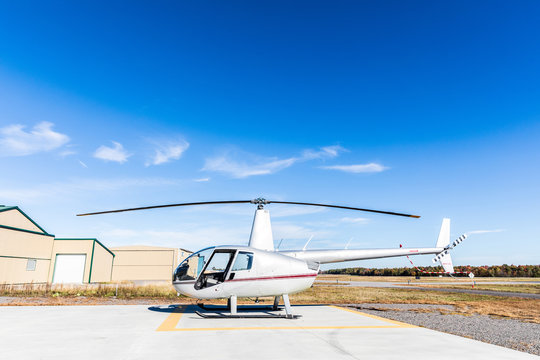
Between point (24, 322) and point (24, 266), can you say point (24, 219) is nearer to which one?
point (24, 266)

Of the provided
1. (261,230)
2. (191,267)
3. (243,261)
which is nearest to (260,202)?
(261,230)

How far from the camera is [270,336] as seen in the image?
7242 millimetres

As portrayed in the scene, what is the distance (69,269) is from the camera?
3067 centimetres

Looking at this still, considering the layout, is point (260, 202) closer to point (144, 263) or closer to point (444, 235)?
point (444, 235)

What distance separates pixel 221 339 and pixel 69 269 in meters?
30.4

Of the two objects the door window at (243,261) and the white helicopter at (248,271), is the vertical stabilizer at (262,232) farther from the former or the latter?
the door window at (243,261)

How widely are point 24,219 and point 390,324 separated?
100 feet

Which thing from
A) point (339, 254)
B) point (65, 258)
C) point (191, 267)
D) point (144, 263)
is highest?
point (65, 258)

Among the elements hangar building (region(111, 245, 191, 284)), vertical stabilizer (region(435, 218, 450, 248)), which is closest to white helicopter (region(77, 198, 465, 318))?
vertical stabilizer (region(435, 218, 450, 248))

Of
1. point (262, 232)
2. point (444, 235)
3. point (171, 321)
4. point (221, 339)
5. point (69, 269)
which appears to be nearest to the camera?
point (221, 339)

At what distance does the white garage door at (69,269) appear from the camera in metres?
30.1

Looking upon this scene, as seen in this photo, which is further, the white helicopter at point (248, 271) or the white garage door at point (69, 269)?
the white garage door at point (69, 269)

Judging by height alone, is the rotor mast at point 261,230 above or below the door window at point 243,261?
above

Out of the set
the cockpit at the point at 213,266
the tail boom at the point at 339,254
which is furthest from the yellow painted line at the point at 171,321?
the tail boom at the point at 339,254
